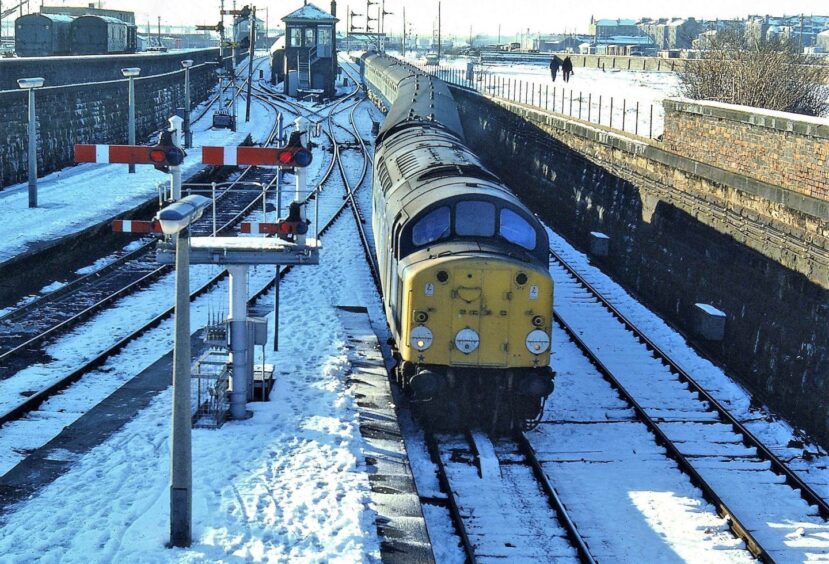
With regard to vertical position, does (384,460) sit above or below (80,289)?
below

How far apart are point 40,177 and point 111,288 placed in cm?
1398

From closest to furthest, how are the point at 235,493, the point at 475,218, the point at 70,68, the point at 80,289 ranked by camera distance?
the point at 235,493 → the point at 475,218 → the point at 80,289 → the point at 70,68

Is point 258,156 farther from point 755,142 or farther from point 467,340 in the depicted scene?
point 755,142

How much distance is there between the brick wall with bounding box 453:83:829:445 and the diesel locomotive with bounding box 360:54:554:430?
4.06m

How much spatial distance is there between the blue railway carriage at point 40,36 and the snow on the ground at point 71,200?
740 inches

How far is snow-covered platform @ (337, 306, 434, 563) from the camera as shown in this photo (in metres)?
9.80

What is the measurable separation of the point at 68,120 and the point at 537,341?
85.5 feet

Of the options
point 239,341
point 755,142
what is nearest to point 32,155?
point 239,341

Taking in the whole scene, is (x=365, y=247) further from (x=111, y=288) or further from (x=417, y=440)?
(x=417, y=440)

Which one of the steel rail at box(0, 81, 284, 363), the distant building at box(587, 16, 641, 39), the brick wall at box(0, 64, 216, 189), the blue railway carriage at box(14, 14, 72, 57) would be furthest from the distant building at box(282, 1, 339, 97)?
the distant building at box(587, 16, 641, 39)

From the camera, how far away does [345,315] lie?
18203 millimetres

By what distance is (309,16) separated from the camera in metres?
69.8

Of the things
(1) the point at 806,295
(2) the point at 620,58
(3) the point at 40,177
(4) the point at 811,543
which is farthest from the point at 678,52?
(4) the point at 811,543

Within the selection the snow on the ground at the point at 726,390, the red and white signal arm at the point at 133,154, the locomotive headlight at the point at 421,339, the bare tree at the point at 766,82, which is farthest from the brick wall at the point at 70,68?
the locomotive headlight at the point at 421,339
